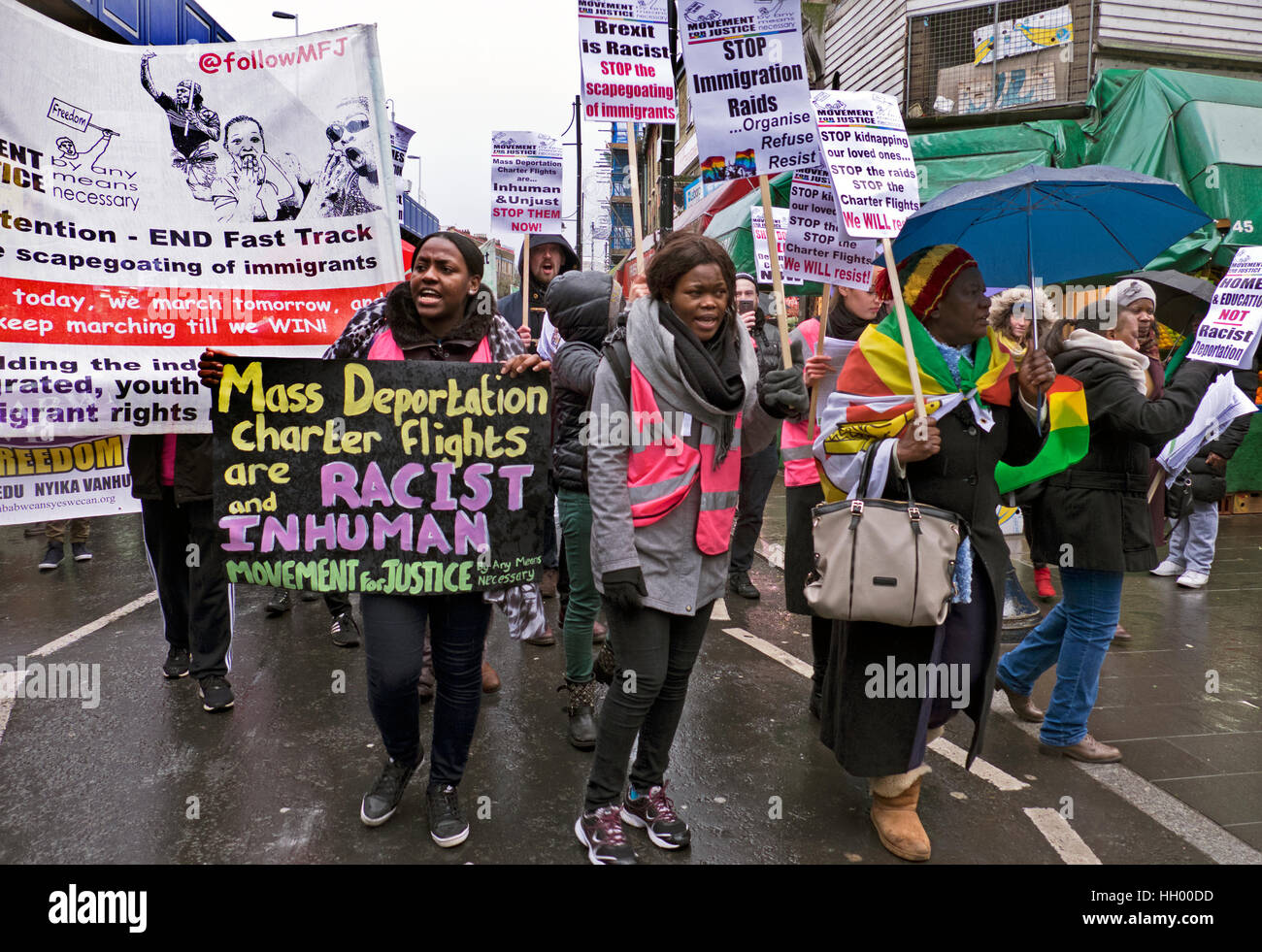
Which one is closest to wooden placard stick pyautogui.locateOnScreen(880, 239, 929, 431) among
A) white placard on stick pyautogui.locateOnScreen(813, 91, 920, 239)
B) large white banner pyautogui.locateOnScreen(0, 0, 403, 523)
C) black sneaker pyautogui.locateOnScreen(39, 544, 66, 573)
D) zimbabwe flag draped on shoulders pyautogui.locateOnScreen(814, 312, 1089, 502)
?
zimbabwe flag draped on shoulders pyautogui.locateOnScreen(814, 312, 1089, 502)

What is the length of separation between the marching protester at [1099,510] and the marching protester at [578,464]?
7.02ft

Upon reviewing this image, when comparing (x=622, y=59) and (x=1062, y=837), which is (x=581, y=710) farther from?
(x=622, y=59)

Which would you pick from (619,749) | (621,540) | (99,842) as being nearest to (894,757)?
(619,749)

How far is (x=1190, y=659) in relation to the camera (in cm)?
537

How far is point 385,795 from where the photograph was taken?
3303 millimetres

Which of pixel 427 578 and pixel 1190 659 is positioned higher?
pixel 427 578

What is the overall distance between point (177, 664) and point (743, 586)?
12.7 feet

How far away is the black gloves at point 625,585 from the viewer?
2.89m

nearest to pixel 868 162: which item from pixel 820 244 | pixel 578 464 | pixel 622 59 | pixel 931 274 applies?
pixel 820 244

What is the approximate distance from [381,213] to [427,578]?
1551mm

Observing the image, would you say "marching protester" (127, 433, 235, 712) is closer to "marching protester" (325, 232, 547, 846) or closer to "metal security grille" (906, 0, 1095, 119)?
"marching protester" (325, 232, 547, 846)

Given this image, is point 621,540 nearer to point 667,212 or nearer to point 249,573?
point 249,573

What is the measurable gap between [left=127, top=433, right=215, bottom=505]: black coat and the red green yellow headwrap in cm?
327

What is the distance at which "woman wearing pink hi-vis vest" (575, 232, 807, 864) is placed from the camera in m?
2.97
